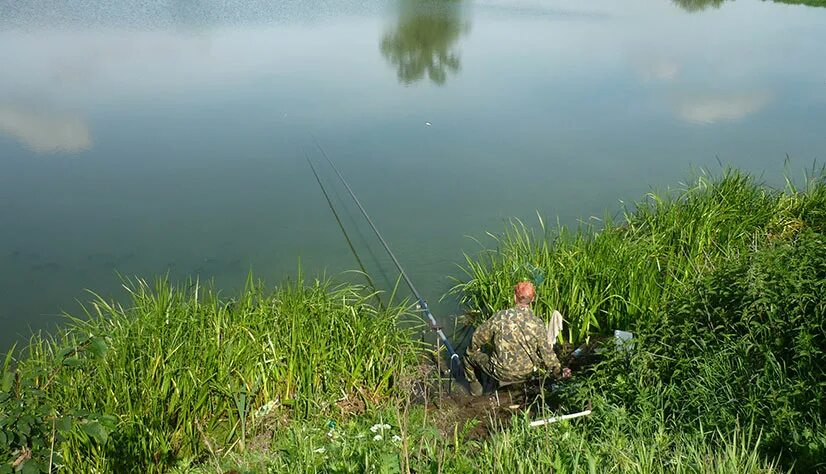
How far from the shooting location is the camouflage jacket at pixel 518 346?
4.57 meters

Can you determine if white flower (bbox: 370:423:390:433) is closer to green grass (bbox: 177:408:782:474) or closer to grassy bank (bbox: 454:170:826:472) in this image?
green grass (bbox: 177:408:782:474)

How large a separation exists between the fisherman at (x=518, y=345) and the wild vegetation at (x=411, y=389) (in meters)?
0.26

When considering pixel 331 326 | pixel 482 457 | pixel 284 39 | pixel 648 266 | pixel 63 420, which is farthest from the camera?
pixel 284 39

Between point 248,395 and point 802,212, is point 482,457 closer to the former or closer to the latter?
point 248,395

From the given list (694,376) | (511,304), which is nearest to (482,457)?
(694,376)

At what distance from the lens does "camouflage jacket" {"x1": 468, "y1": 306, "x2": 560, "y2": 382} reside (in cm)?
457

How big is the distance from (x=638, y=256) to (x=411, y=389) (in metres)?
2.72

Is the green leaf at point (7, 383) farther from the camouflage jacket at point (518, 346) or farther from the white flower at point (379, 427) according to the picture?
the camouflage jacket at point (518, 346)

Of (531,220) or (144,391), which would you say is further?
(531,220)

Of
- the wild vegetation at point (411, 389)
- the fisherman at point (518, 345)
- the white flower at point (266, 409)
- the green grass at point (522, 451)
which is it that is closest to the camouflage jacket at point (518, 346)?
the fisherman at point (518, 345)

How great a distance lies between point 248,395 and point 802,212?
4.79 m

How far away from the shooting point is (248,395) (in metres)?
4.16

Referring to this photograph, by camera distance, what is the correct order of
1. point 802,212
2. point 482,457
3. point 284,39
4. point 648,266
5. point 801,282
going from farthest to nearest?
1. point 284,39
2. point 802,212
3. point 648,266
4. point 801,282
5. point 482,457

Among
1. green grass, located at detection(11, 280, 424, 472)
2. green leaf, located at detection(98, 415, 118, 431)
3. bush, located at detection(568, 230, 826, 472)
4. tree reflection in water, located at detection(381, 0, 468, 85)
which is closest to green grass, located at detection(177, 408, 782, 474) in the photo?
bush, located at detection(568, 230, 826, 472)
